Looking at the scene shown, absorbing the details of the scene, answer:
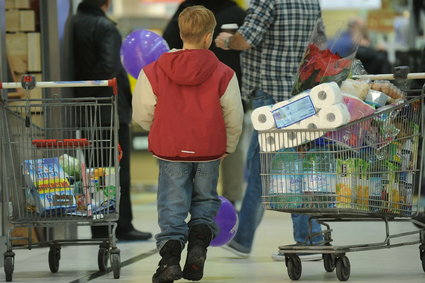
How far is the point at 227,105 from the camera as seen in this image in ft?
16.2

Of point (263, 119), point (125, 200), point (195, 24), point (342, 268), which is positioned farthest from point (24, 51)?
point (342, 268)

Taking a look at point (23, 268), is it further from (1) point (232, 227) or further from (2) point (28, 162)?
(1) point (232, 227)

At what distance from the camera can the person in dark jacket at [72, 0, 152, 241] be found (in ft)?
24.8

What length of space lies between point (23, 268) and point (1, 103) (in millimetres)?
1141

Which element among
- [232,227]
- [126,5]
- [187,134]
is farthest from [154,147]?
[126,5]

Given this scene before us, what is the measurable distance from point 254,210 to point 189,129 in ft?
5.20

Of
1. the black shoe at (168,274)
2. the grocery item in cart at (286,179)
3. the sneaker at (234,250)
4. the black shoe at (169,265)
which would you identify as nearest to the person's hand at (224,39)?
the sneaker at (234,250)

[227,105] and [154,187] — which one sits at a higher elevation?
[227,105]

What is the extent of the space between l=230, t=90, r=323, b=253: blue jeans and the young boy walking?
1.19 metres

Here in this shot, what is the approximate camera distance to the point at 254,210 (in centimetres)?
629

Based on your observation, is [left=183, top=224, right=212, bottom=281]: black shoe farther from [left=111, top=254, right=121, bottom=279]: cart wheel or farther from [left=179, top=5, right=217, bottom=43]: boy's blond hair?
[left=179, top=5, right=217, bottom=43]: boy's blond hair

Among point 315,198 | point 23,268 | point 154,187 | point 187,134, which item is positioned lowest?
point 154,187

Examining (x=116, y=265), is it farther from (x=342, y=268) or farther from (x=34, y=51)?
(x=34, y=51)

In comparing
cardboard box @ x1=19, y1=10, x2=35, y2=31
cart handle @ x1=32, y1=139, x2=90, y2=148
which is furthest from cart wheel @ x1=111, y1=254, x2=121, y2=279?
cardboard box @ x1=19, y1=10, x2=35, y2=31
